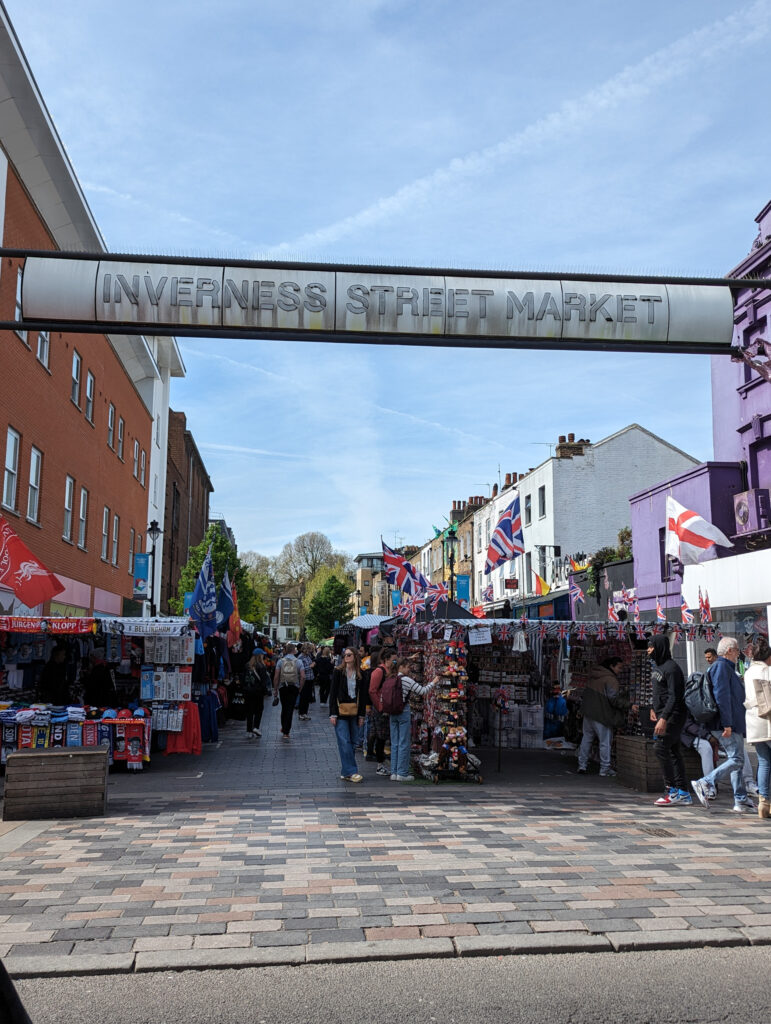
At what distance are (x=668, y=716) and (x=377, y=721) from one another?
15.9 feet

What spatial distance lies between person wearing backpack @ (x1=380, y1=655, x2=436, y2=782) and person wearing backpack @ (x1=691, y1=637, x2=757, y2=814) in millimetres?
3594

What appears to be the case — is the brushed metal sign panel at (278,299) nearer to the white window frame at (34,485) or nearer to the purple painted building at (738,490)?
the purple painted building at (738,490)

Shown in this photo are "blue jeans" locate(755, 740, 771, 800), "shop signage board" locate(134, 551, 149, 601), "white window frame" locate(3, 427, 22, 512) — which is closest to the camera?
"blue jeans" locate(755, 740, 771, 800)

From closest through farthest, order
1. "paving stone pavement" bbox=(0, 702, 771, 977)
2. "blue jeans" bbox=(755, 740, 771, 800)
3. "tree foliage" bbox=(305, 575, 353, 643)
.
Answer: "paving stone pavement" bbox=(0, 702, 771, 977) < "blue jeans" bbox=(755, 740, 771, 800) < "tree foliage" bbox=(305, 575, 353, 643)

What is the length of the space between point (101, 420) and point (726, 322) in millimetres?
24647

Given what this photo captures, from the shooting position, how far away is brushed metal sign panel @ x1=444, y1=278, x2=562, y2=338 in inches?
286

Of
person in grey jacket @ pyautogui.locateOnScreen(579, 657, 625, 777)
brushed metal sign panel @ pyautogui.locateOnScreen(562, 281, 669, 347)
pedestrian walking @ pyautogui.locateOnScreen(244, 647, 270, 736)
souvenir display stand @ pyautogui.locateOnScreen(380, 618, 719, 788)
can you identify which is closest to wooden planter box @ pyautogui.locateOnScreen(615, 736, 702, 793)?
souvenir display stand @ pyautogui.locateOnScreen(380, 618, 719, 788)

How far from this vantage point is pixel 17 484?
779 inches

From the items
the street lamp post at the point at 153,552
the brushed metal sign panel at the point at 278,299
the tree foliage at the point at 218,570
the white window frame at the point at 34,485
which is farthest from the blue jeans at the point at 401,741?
the tree foliage at the point at 218,570

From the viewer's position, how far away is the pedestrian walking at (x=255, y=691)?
1817 centimetres

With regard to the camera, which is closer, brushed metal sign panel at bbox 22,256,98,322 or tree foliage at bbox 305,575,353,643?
brushed metal sign panel at bbox 22,256,98,322

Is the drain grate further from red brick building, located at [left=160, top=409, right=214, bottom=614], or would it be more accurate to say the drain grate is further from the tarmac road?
red brick building, located at [left=160, top=409, right=214, bottom=614]

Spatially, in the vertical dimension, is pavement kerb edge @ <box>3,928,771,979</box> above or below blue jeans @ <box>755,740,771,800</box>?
below

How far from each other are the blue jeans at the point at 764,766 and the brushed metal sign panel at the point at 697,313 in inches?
185
